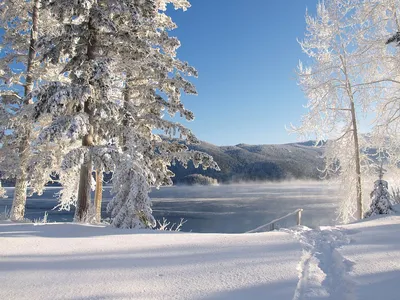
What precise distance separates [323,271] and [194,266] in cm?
196

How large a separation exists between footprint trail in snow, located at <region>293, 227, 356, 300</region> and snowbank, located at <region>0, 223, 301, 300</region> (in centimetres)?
15

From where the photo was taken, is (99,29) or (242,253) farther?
(99,29)

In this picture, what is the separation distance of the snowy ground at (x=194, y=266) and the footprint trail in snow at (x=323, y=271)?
0.05 ft

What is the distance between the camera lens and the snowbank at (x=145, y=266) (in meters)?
3.39

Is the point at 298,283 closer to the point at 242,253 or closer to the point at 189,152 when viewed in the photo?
the point at 242,253

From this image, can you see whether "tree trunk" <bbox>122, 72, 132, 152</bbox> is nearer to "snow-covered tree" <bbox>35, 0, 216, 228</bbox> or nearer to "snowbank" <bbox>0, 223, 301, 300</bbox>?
"snow-covered tree" <bbox>35, 0, 216, 228</bbox>

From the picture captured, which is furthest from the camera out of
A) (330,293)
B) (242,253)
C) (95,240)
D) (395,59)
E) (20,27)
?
(20,27)

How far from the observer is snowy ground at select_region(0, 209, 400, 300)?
344 cm

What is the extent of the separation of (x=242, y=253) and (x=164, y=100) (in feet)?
26.9

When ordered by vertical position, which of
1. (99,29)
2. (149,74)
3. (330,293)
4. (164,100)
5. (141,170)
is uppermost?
(99,29)

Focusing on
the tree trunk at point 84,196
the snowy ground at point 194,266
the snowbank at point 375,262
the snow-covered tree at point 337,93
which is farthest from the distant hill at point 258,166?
the snowy ground at point 194,266

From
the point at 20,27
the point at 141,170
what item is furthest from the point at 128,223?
the point at 20,27

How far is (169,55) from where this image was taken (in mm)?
13555

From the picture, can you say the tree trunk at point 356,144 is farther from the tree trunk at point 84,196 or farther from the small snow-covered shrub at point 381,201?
the tree trunk at point 84,196
